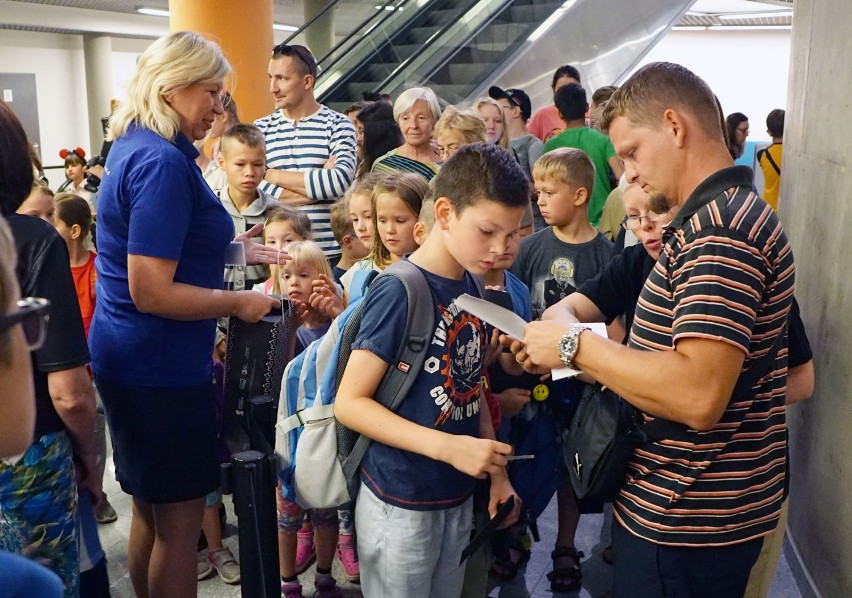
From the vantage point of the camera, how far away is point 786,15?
19953 millimetres

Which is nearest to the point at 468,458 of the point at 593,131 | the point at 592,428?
the point at 592,428

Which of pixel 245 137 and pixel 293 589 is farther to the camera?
pixel 245 137

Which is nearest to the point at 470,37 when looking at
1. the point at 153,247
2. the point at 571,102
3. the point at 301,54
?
the point at 571,102

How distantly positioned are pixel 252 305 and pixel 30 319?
1365 mm

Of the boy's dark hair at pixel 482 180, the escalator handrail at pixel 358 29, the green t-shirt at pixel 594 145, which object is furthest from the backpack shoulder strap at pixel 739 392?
the escalator handrail at pixel 358 29

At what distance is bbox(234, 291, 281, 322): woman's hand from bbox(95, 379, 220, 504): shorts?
227 mm

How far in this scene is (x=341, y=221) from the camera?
11.8ft

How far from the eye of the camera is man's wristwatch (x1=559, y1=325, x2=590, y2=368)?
1.61 m

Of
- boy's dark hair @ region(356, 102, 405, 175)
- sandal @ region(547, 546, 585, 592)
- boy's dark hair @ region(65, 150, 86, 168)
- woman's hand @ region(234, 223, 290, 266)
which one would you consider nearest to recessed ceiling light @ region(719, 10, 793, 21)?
boy's dark hair @ region(65, 150, 86, 168)

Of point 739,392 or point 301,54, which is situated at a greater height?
point 301,54

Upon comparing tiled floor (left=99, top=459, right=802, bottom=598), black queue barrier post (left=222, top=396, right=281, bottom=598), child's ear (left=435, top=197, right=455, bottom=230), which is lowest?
tiled floor (left=99, top=459, right=802, bottom=598)

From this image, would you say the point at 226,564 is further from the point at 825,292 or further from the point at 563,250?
the point at 825,292

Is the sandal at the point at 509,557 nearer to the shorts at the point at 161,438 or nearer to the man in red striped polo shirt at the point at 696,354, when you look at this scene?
the shorts at the point at 161,438

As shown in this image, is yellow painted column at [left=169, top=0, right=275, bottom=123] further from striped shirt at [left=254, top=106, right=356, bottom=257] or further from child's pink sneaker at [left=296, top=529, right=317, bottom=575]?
child's pink sneaker at [left=296, top=529, right=317, bottom=575]
